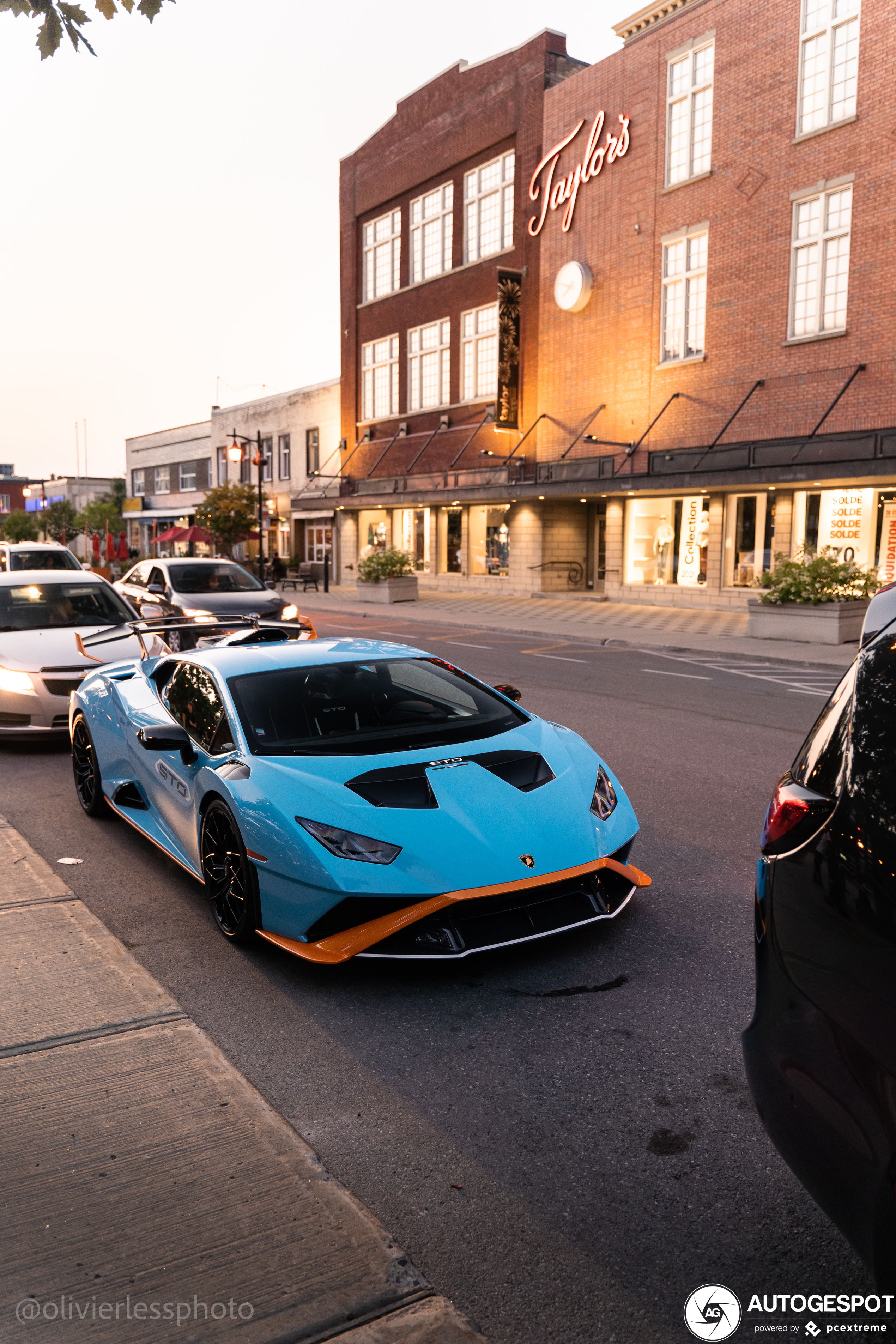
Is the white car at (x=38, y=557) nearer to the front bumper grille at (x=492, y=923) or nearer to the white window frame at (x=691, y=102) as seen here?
the front bumper grille at (x=492, y=923)

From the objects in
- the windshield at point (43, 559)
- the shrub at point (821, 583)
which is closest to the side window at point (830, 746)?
the shrub at point (821, 583)

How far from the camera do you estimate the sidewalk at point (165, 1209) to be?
2387 mm

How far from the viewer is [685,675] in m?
14.6

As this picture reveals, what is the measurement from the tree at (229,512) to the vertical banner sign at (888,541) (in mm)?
30486

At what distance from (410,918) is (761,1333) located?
1942 mm

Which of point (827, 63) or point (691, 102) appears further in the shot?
point (691, 102)

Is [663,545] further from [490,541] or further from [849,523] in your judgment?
[490,541]

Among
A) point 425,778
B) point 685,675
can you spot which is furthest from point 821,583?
point 425,778

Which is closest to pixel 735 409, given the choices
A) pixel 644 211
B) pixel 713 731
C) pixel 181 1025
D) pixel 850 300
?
pixel 850 300

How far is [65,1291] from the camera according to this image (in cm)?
246

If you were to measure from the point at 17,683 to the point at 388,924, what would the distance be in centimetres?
623

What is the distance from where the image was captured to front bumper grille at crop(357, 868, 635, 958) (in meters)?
4.09

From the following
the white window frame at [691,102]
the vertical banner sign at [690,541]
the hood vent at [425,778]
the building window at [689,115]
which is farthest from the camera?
the vertical banner sign at [690,541]

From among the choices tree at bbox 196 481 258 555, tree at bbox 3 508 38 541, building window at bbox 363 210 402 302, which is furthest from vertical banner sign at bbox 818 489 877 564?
tree at bbox 3 508 38 541
